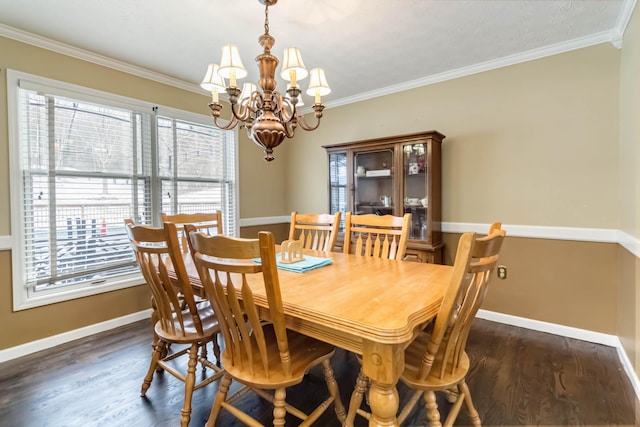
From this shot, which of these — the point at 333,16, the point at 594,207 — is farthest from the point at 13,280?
the point at 594,207

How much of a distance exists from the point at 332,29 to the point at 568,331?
10.2 feet

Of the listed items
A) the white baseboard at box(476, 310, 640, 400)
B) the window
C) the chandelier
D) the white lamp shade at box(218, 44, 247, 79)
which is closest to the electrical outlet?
the white baseboard at box(476, 310, 640, 400)

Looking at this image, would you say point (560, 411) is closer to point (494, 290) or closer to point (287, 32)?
point (494, 290)

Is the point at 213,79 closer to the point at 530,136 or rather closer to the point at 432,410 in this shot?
the point at 432,410

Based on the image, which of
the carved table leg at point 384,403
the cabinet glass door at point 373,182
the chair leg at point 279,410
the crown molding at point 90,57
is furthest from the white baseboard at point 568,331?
the crown molding at point 90,57

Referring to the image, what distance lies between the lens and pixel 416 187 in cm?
303

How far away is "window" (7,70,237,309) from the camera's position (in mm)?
2283

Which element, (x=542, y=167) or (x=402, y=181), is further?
(x=402, y=181)

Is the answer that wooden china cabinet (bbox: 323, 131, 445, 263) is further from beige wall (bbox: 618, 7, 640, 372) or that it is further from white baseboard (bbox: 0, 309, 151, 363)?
white baseboard (bbox: 0, 309, 151, 363)

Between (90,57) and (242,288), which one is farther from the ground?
(90,57)

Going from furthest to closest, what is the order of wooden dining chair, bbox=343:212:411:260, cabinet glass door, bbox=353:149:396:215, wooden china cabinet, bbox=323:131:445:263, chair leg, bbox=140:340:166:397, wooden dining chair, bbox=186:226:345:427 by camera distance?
cabinet glass door, bbox=353:149:396:215 < wooden china cabinet, bbox=323:131:445:263 < wooden dining chair, bbox=343:212:411:260 < chair leg, bbox=140:340:166:397 < wooden dining chair, bbox=186:226:345:427

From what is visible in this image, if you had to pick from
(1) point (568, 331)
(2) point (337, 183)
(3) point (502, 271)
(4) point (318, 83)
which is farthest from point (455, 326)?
(2) point (337, 183)

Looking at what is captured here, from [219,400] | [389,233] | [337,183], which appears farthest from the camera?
Answer: [337,183]

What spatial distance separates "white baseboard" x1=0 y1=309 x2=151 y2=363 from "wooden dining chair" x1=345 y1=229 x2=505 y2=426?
8.28ft
